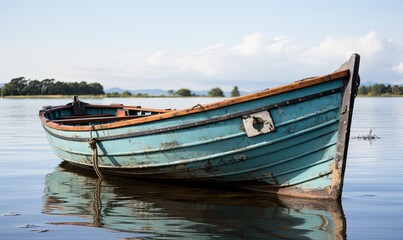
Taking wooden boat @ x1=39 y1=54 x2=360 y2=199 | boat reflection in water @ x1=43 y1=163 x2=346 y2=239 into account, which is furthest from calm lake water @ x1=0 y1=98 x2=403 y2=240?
wooden boat @ x1=39 y1=54 x2=360 y2=199

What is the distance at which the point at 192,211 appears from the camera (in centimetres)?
864

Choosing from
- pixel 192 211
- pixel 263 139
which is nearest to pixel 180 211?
pixel 192 211

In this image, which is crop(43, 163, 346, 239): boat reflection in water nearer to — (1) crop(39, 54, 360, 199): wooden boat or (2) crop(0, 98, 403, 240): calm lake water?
(2) crop(0, 98, 403, 240): calm lake water

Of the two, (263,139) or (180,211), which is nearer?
(180,211)

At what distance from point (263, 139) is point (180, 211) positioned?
1772 mm

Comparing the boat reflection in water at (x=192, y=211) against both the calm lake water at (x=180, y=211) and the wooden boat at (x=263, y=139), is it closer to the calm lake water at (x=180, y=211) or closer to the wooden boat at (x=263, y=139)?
the calm lake water at (x=180, y=211)

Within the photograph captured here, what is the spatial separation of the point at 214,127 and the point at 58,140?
571cm

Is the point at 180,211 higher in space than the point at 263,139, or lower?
lower

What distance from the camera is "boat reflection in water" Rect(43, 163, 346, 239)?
7.39 metres

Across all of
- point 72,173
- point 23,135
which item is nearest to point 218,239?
point 72,173

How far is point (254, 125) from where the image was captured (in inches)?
351

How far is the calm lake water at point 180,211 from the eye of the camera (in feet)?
24.1

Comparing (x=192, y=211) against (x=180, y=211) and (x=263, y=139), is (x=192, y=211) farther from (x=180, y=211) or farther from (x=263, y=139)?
(x=263, y=139)

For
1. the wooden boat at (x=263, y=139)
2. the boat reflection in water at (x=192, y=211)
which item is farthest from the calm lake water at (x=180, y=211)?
the wooden boat at (x=263, y=139)
